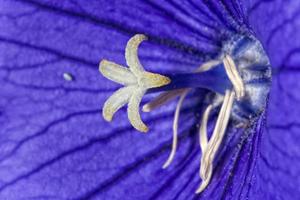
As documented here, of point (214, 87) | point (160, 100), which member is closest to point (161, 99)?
Answer: point (160, 100)

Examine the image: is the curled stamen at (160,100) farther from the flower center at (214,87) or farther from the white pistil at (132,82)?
the white pistil at (132,82)

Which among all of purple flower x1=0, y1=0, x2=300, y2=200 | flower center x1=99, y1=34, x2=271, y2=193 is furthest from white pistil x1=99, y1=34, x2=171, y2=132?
purple flower x1=0, y1=0, x2=300, y2=200

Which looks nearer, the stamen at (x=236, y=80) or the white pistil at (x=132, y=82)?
the white pistil at (x=132, y=82)

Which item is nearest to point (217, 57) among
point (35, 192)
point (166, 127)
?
point (166, 127)

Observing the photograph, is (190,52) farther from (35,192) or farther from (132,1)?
(35,192)

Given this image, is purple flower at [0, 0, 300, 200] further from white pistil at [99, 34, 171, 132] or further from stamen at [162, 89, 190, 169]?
white pistil at [99, 34, 171, 132]

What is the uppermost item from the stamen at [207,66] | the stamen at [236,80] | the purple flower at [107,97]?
the stamen at [236,80]

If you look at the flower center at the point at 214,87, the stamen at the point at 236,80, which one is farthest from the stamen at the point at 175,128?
the stamen at the point at 236,80
